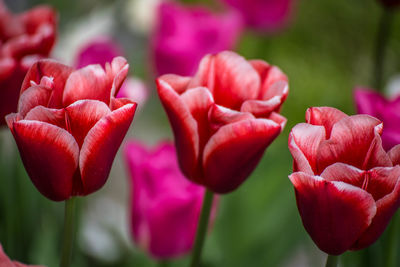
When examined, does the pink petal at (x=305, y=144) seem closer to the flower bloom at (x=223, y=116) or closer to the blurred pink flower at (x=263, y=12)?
the flower bloom at (x=223, y=116)

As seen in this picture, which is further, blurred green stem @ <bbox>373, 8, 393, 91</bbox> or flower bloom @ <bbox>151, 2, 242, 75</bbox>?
flower bloom @ <bbox>151, 2, 242, 75</bbox>

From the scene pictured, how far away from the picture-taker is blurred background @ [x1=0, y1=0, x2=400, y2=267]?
51cm

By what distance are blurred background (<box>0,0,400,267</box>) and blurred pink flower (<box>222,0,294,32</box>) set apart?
16 mm

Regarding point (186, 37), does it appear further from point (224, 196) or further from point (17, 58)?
point (17, 58)

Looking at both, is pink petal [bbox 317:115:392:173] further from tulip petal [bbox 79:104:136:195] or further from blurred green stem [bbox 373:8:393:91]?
blurred green stem [bbox 373:8:393:91]

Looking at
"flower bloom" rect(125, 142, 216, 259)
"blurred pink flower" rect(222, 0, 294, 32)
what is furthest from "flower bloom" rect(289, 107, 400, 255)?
"blurred pink flower" rect(222, 0, 294, 32)

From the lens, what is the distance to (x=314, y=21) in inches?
68.7

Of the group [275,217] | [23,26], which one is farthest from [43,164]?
[275,217]

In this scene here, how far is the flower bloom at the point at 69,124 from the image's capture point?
25cm

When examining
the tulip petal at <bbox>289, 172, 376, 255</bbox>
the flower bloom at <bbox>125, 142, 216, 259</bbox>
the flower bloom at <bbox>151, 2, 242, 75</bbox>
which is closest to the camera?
the tulip petal at <bbox>289, 172, 376, 255</bbox>

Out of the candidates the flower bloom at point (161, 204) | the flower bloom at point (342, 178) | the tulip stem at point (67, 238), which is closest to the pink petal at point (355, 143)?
the flower bloom at point (342, 178)

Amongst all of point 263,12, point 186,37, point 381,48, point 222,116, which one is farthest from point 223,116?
point 263,12

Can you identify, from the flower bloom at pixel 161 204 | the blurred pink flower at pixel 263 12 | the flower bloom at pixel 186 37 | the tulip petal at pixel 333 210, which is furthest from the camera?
the blurred pink flower at pixel 263 12

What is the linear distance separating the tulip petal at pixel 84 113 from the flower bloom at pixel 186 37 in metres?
0.33
